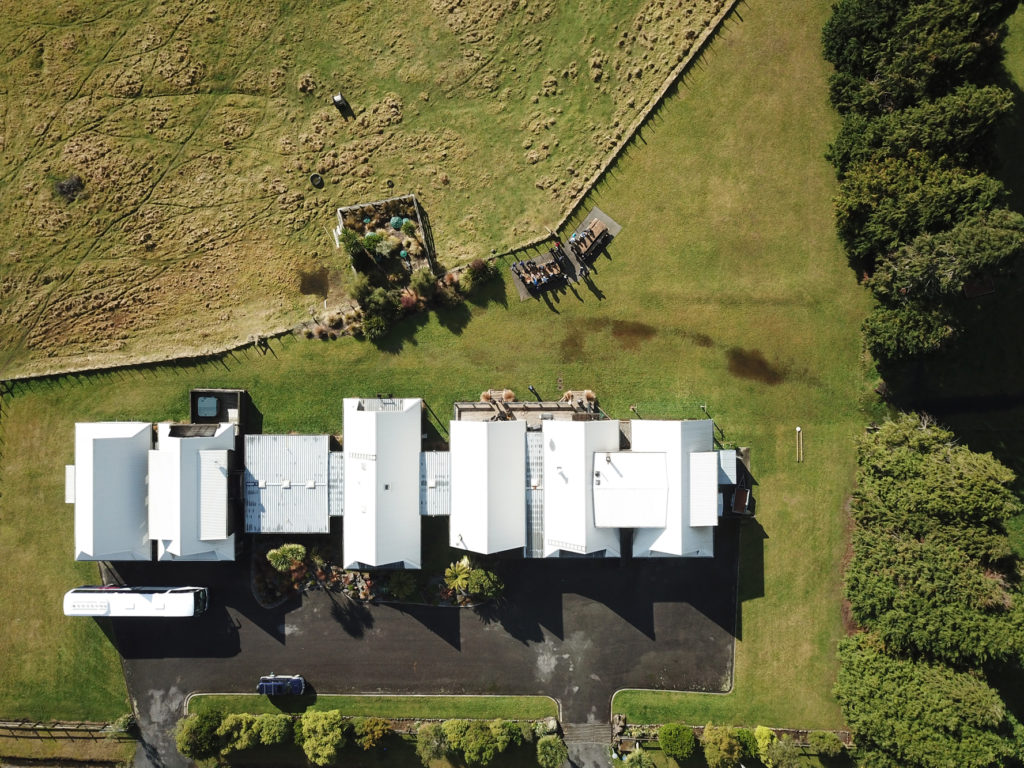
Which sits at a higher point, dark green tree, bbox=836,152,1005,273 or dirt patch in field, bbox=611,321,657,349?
dark green tree, bbox=836,152,1005,273

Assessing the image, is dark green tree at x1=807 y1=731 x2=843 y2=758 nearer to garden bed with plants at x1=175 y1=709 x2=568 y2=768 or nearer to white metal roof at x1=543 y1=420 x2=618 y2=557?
garden bed with plants at x1=175 y1=709 x2=568 y2=768

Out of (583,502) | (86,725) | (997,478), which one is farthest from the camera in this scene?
(86,725)

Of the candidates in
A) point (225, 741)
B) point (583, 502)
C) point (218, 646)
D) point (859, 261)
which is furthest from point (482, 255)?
point (225, 741)

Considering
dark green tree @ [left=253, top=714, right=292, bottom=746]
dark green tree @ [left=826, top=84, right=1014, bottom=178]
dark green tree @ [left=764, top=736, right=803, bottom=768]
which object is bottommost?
dark green tree @ [left=764, top=736, right=803, bottom=768]

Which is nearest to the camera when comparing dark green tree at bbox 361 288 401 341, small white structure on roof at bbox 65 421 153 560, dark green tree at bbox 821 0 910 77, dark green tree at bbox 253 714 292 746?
dark green tree at bbox 821 0 910 77

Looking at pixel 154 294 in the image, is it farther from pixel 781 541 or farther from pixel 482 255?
pixel 781 541

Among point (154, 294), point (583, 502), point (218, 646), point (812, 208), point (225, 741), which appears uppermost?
point (812, 208)

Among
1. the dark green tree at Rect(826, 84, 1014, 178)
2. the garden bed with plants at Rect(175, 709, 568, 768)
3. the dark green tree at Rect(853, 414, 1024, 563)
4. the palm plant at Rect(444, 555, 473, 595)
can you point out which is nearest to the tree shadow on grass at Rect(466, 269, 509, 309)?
the palm plant at Rect(444, 555, 473, 595)
